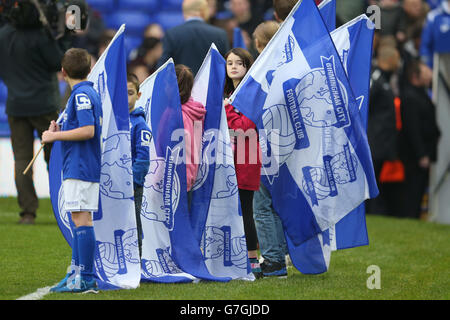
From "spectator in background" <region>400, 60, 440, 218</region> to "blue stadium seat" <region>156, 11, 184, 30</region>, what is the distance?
232 inches

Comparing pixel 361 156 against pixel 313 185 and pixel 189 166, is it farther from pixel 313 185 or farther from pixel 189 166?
pixel 189 166

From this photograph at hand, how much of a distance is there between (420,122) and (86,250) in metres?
7.40

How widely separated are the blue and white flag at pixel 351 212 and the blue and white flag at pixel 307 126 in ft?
0.89

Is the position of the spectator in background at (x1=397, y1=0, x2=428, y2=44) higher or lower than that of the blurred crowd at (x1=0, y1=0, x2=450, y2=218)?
higher

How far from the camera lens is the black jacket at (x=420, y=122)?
1264 centimetres

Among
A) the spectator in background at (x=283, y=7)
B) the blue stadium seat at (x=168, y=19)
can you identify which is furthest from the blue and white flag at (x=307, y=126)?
the blue stadium seat at (x=168, y=19)

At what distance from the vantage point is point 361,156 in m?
6.95

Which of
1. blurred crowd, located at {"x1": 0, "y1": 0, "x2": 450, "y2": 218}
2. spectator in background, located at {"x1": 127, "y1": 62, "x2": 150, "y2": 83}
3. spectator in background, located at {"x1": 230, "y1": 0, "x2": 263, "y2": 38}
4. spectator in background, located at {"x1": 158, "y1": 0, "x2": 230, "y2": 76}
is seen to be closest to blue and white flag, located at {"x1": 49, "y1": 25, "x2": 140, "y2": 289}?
spectator in background, located at {"x1": 158, "y1": 0, "x2": 230, "y2": 76}

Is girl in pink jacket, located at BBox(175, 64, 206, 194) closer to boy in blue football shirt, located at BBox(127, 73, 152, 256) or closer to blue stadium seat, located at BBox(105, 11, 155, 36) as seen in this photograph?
boy in blue football shirt, located at BBox(127, 73, 152, 256)

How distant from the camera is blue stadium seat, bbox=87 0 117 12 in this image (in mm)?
17797

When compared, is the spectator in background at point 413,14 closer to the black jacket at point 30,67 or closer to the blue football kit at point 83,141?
the black jacket at point 30,67

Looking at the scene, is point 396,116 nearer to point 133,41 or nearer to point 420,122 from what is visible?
point 420,122

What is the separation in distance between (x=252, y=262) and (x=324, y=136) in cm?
117

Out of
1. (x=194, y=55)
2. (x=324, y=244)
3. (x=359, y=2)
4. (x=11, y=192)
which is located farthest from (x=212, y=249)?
(x=359, y=2)
